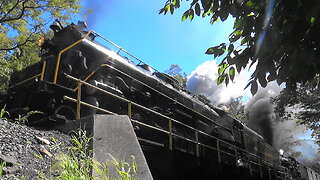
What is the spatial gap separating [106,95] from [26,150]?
3.88 m

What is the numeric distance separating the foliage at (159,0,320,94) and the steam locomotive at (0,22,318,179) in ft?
10.0

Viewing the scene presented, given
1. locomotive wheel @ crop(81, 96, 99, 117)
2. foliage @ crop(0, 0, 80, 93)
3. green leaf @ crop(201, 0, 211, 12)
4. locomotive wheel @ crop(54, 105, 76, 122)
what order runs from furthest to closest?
foliage @ crop(0, 0, 80, 93) < locomotive wheel @ crop(81, 96, 99, 117) < locomotive wheel @ crop(54, 105, 76, 122) < green leaf @ crop(201, 0, 211, 12)

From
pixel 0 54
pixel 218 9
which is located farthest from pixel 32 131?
pixel 0 54

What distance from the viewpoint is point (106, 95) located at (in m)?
7.46

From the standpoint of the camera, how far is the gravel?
324cm

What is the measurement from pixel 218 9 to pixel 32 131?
3.07 meters

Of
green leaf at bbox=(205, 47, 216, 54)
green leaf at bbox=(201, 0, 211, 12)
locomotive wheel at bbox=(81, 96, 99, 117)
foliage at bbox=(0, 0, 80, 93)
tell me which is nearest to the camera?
green leaf at bbox=(201, 0, 211, 12)

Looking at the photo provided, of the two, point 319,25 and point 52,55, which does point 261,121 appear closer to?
point 52,55

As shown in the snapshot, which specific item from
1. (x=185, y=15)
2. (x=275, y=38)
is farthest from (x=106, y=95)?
(x=275, y=38)

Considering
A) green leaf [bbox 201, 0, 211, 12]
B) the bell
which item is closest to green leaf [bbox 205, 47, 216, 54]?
green leaf [bbox 201, 0, 211, 12]

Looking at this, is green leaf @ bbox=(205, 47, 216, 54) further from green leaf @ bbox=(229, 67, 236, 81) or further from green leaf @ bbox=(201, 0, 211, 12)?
green leaf @ bbox=(201, 0, 211, 12)

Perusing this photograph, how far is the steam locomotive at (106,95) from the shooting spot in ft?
20.8

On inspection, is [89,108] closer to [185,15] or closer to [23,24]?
[185,15]

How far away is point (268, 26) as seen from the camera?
9.86ft
